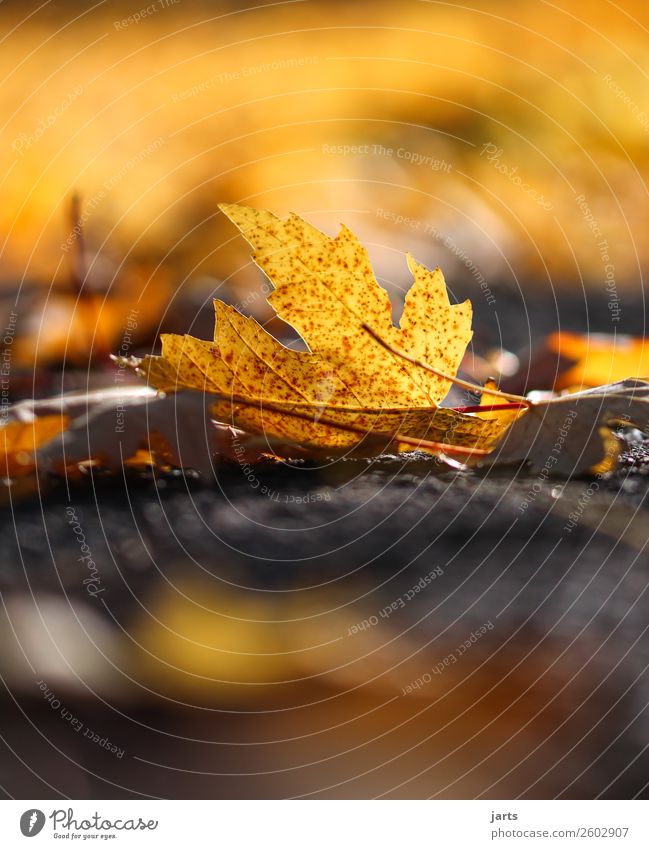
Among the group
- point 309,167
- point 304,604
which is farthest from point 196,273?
point 304,604

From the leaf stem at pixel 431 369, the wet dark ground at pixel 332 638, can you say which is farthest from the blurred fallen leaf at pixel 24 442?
the leaf stem at pixel 431 369

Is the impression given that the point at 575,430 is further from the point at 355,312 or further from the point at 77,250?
the point at 77,250

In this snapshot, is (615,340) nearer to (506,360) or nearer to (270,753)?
(506,360)

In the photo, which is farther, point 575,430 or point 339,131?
point 339,131

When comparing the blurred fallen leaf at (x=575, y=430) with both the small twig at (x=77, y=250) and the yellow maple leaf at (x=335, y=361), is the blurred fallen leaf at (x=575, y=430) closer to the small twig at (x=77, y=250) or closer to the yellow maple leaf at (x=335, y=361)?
the yellow maple leaf at (x=335, y=361)

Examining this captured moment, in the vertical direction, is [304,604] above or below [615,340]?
below

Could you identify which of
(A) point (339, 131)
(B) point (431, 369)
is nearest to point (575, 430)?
(B) point (431, 369)

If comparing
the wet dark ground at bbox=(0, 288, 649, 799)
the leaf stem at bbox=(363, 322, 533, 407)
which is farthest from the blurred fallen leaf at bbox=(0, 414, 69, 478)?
the leaf stem at bbox=(363, 322, 533, 407)
